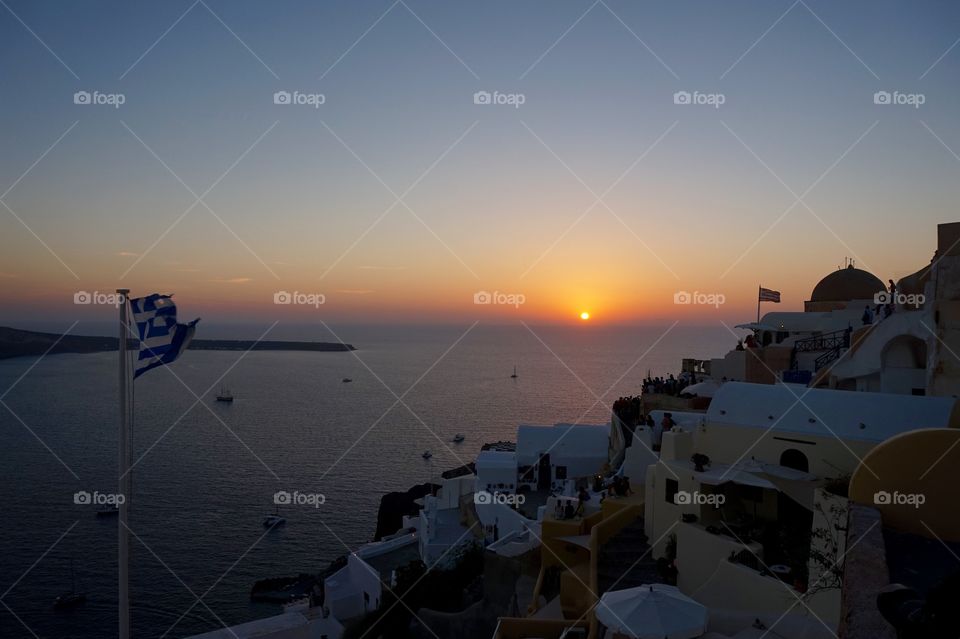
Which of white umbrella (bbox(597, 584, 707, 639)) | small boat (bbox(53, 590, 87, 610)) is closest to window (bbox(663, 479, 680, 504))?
white umbrella (bbox(597, 584, 707, 639))

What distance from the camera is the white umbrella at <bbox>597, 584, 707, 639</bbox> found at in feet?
24.3

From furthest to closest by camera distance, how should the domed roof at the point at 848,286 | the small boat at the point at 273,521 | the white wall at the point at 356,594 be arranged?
the small boat at the point at 273,521 → the domed roof at the point at 848,286 → the white wall at the point at 356,594

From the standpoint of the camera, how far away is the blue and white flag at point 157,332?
7.90 metres

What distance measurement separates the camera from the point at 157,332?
8.18 metres

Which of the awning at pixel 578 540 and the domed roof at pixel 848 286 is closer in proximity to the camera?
the awning at pixel 578 540

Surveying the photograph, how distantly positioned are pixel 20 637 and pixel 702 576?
1003 inches

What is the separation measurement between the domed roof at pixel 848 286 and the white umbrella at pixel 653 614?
2109cm

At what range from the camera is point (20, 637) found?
23.4 m

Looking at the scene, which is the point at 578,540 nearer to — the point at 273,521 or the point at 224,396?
the point at 273,521

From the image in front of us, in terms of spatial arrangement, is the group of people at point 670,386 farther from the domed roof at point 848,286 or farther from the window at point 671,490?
the window at point 671,490

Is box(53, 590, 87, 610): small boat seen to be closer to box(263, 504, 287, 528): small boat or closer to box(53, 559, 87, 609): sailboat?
Result: box(53, 559, 87, 609): sailboat

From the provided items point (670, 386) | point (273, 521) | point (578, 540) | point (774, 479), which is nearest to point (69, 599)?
point (273, 521)

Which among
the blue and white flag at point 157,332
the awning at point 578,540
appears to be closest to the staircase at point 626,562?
the awning at point 578,540

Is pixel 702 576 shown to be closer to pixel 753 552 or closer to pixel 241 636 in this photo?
pixel 753 552
